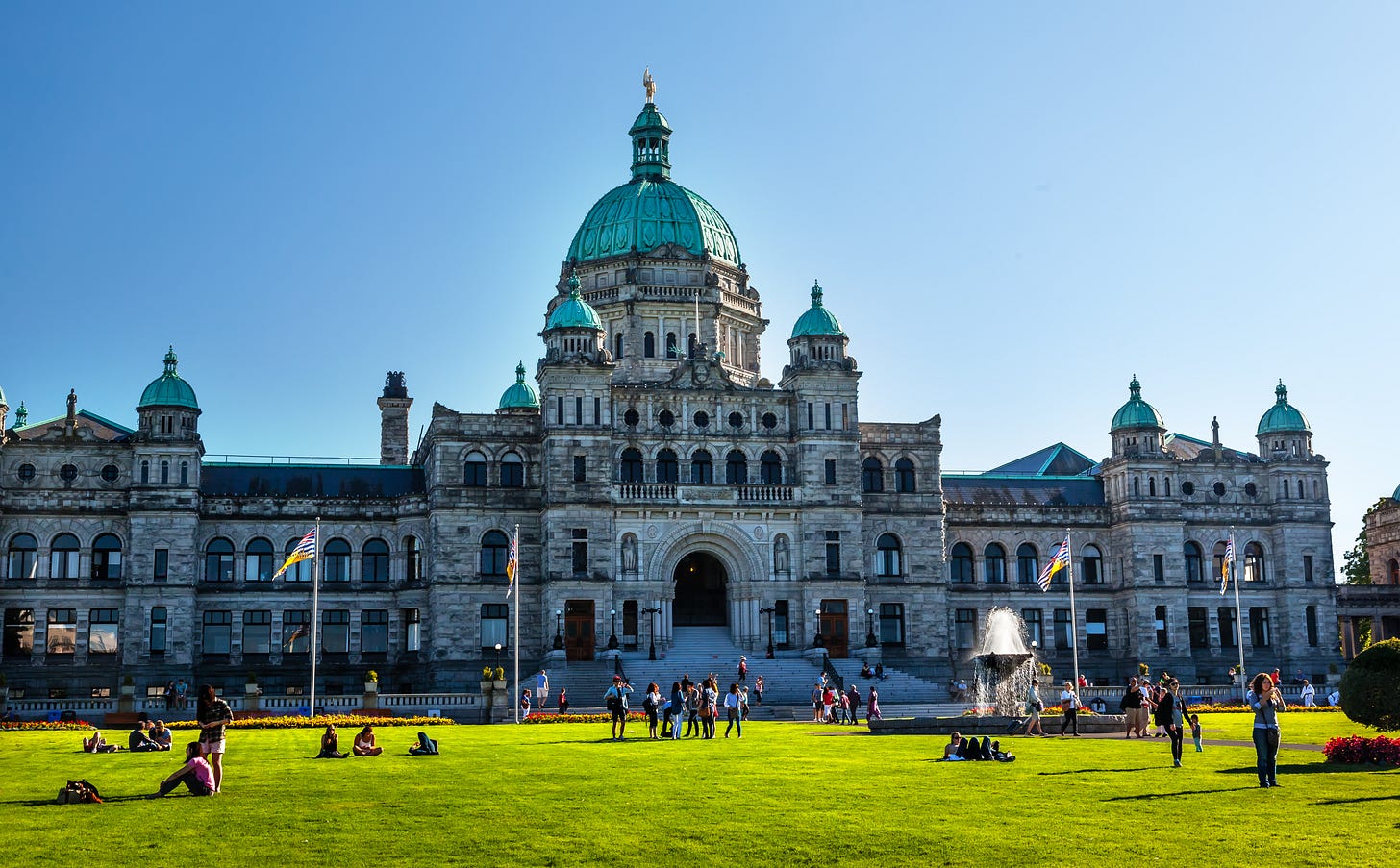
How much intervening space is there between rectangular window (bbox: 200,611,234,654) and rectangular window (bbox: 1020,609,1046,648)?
138 ft

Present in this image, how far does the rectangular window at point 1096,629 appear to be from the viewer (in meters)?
90.1

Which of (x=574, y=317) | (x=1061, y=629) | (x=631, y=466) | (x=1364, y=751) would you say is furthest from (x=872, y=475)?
(x=1364, y=751)

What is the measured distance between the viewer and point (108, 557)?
262 feet

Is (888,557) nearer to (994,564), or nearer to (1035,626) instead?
(994,564)

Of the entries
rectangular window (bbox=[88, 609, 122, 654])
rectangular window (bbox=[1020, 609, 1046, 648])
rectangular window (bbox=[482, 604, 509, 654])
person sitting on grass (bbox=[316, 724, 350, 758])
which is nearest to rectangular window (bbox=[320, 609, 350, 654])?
rectangular window (bbox=[482, 604, 509, 654])

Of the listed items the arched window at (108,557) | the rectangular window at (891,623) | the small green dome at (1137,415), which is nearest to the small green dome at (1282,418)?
the small green dome at (1137,415)

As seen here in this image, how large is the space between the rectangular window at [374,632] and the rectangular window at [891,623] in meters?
25.3

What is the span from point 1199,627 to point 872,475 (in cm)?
2083

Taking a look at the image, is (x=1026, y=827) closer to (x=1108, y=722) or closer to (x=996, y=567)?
(x=1108, y=722)

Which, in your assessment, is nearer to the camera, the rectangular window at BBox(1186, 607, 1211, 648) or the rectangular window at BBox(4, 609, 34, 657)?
the rectangular window at BBox(4, 609, 34, 657)

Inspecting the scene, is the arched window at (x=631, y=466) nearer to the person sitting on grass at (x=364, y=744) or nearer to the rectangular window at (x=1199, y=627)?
the rectangular window at (x=1199, y=627)

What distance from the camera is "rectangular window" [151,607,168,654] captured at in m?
79.0

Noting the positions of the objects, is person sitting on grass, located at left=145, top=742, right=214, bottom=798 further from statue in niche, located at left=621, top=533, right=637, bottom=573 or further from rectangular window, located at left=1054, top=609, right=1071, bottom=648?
rectangular window, located at left=1054, top=609, right=1071, bottom=648

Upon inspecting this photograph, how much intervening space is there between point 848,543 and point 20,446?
40868 millimetres
